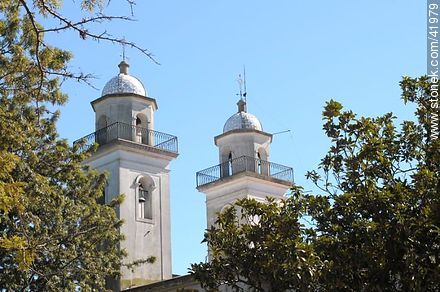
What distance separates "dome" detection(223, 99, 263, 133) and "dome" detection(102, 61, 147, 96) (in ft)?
12.4

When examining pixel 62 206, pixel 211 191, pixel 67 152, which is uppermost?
pixel 211 191

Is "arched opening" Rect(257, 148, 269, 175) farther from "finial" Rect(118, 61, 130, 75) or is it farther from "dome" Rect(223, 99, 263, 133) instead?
"finial" Rect(118, 61, 130, 75)

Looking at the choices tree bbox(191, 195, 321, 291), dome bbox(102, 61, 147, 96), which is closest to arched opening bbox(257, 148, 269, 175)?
dome bbox(102, 61, 147, 96)

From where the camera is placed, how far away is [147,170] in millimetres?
30594

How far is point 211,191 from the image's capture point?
3322 centimetres

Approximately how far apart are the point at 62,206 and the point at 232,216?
777cm

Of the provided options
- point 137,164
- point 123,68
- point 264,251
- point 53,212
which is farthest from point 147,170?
point 264,251

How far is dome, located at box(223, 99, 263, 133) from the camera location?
33438 millimetres

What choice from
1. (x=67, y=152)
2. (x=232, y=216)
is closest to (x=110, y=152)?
(x=67, y=152)

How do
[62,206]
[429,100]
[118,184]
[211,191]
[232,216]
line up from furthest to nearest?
[211,191]
[118,184]
[62,206]
[232,216]
[429,100]

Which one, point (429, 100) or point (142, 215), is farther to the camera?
point (142, 215)

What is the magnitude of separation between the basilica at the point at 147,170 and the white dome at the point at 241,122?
0.43ft

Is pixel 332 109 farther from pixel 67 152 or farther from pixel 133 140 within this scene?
pixel 133 140

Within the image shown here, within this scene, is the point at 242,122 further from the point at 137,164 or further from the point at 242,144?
the point at 137,164
